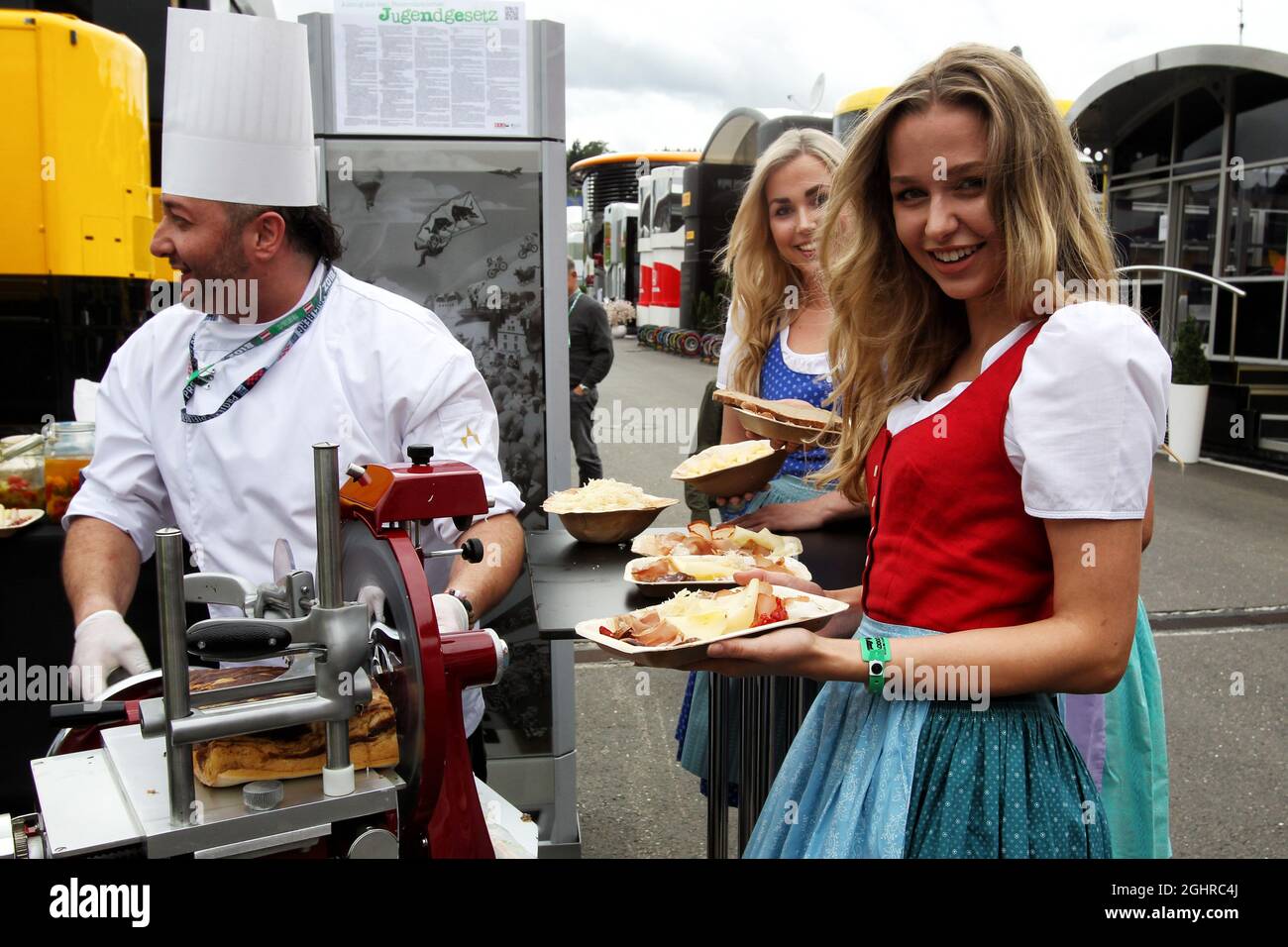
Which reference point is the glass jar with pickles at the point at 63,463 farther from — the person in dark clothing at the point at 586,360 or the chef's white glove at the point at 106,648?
the person in dark clothing at the point at 586,360

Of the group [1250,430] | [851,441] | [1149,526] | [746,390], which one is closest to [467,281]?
[746,390]

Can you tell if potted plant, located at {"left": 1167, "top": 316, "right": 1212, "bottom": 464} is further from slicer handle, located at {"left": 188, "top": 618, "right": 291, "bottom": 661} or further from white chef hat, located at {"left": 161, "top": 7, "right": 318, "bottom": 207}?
slicer handle, located at {"left": 188, "top": 618, "right": 291, "bottom": 661}

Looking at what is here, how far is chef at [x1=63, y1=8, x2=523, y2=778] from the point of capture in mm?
2316

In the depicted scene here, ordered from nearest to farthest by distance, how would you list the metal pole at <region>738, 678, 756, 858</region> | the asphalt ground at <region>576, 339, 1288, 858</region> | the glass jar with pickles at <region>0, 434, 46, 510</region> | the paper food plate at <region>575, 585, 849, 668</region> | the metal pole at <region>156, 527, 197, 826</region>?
the metal pole at <region>156, 527, 197, 826</region>, the paper food plate at <region>575, 585, 849, 668</region>, the metal pole at <region>738, 678, 756, 858</region>, the glass jar with pickles at <region>0, 434, 46, 510</region>, the asphalt ground at <region>576, 339, 1288, 858</region>

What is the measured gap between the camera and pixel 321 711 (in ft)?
3.94

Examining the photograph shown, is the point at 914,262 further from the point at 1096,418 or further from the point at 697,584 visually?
the point at 697,584

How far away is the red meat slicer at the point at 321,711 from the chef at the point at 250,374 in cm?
88

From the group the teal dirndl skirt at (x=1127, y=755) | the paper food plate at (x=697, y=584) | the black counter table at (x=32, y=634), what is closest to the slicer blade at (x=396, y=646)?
the paper food plate at (x=697, y=584)

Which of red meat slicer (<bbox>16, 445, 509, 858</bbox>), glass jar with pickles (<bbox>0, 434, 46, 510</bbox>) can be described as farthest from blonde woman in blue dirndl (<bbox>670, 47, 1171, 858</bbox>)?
glass jar with pickles (<bbox>0, 434, 46, 510</bbox>)

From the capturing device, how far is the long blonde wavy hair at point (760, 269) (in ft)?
12.1

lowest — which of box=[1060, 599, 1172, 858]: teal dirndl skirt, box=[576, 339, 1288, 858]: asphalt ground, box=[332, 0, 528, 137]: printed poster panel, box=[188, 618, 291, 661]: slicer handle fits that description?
box=[576, 339, 1288, 858]: asphalt ground

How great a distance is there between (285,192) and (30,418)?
3.81m

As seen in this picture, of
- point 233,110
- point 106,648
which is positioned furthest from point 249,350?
point 106,648

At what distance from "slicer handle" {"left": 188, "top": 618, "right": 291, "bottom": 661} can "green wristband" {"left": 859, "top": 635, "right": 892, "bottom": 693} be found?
876 mm
